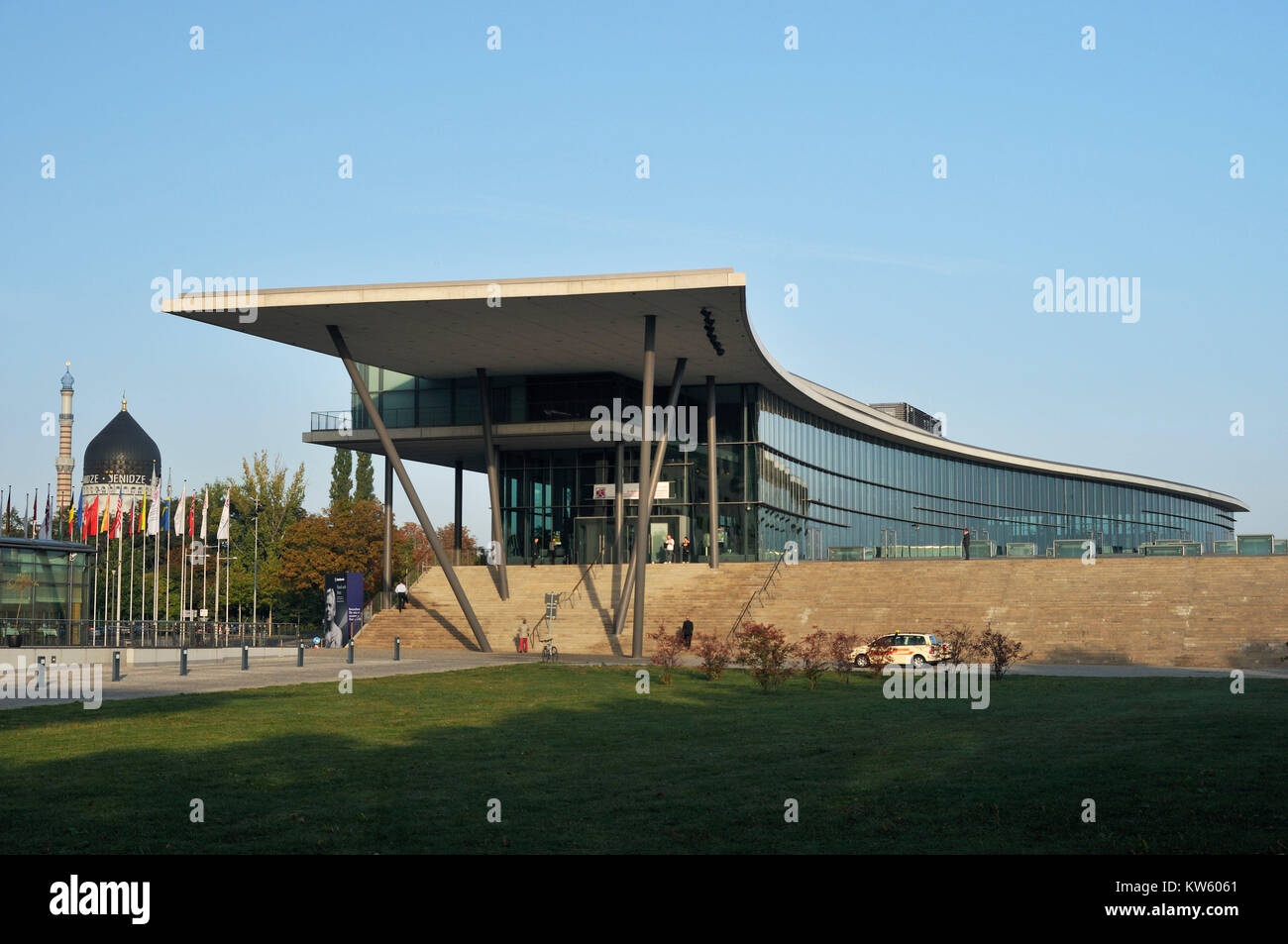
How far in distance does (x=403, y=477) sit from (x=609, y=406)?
12.6 meters

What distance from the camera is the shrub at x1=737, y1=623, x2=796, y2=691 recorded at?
27.5 m

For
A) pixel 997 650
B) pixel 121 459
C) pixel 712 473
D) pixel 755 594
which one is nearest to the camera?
pixel 997 650

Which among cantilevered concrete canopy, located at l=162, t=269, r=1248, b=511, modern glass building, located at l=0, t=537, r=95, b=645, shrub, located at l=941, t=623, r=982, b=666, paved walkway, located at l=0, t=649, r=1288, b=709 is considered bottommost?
paved walkway, located at l=0, t=649, r=1288, b=709

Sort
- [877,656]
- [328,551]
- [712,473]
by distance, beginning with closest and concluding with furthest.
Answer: [877,656], [712,473], [328,551]

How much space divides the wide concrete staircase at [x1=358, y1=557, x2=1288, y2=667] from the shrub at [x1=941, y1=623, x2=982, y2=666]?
160 centimetres

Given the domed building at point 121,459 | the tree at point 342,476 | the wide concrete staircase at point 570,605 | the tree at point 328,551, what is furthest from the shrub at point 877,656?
the domed building at point 121,459

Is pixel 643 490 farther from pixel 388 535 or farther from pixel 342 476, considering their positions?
pixel 342 476

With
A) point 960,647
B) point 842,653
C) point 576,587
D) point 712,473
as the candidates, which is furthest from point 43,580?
point 960,647

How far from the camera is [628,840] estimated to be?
10.1 meters

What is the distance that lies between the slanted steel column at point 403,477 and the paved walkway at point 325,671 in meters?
2.74

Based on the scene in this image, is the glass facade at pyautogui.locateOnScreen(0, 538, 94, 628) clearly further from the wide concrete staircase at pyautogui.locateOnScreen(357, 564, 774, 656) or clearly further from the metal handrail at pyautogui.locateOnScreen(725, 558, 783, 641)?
the metal handrail at pyautogui.locateOnScreen(725, 558, 783, 641)

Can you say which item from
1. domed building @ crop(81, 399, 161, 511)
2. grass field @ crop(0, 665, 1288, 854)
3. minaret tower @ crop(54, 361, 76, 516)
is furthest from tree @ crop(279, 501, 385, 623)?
minaret tower @ crop(54, 361, 76, 516)

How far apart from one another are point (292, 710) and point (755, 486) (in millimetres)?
39687

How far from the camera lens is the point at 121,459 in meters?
125
